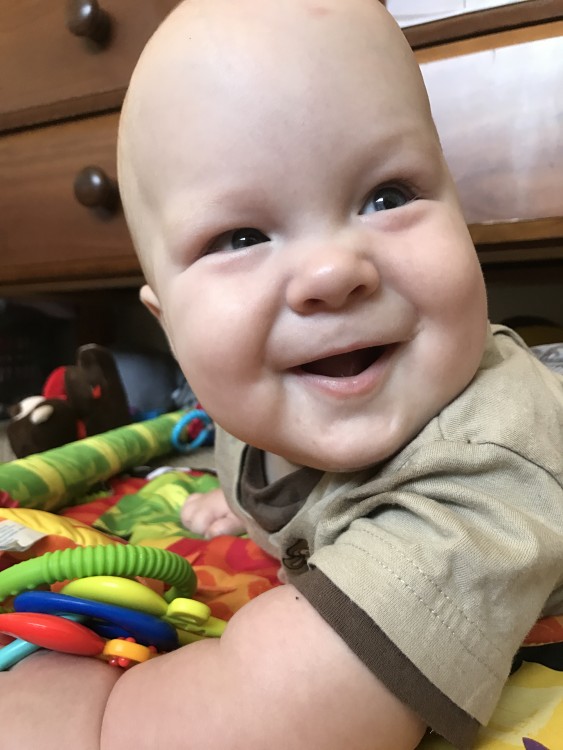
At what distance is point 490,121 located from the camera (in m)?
0.82

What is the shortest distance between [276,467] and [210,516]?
8.1 inches

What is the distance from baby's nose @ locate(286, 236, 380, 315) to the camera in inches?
15.9

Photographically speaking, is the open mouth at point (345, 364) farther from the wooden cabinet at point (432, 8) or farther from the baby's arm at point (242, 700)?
the wooden cabinet at point (432, 8)

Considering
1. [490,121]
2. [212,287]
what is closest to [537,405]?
[212,287]

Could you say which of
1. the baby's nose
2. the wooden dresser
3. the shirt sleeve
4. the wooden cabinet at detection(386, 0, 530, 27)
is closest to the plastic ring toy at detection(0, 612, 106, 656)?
the shirt sleeve

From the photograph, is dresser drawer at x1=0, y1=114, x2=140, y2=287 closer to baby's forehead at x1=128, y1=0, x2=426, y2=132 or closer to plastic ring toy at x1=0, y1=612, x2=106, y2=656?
baby's forehead at x1=128, y1=0, x2=426, y2=132

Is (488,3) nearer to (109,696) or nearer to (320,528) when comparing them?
(320,528)

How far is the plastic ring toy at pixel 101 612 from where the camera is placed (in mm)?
455

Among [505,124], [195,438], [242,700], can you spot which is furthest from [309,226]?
[195,438]

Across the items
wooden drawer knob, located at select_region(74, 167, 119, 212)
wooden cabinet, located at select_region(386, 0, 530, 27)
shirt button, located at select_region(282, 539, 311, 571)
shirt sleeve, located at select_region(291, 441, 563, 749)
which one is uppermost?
wooden cabinet, located at select_region(386, 0, 530, 27)

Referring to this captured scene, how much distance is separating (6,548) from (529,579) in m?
0.40

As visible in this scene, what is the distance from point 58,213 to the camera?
1146 millimetres

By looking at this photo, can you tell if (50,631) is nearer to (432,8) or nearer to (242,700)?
(242,700)

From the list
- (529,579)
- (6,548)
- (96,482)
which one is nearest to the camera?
(529,579)
